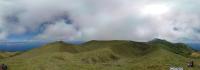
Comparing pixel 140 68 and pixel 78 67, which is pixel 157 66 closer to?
pixel 140 68

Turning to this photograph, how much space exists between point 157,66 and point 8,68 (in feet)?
209

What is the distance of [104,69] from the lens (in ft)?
506

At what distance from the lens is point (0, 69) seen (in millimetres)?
143750

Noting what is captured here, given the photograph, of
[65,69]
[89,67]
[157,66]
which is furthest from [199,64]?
[65,69]

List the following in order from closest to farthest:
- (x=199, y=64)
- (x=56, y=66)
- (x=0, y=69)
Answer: (x=0, y=69) < (x=56, y=66) < (x=199, y=64)

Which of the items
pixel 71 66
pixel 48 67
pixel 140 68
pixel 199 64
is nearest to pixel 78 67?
pixel 71 66

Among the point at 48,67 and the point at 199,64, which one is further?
the point at 199,64

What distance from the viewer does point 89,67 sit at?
158 metres

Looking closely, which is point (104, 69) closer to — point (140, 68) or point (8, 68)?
point (140, 68)

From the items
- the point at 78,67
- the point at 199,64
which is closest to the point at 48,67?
the point at 78,67

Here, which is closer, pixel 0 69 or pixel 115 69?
pixel 0 69

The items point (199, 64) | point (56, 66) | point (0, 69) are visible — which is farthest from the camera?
point (199, 64)

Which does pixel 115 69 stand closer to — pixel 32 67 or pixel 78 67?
pixel 78 67

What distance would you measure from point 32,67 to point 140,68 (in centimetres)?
4688
